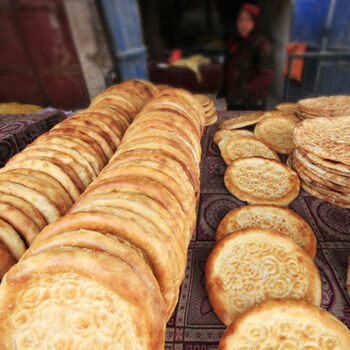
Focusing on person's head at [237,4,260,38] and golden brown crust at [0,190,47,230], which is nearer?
golden brown crust at [0,190,47,230]

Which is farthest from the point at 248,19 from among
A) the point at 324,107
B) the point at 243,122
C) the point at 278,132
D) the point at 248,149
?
the point at 248,149

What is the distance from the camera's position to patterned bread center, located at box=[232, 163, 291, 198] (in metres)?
2.88

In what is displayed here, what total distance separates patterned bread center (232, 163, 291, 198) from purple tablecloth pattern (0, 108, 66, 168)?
3242 mm

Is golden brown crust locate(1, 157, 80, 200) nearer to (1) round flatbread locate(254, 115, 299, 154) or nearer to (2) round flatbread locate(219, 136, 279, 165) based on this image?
(2) round flatbread locate(219, 136, 279, 165)

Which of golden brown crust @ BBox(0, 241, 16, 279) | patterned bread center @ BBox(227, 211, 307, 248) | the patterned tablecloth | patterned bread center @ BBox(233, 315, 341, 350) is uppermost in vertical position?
golden brown crust @ BBox(0, 241, 16, 279)

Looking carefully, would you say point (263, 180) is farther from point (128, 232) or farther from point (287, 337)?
point (128, 232)

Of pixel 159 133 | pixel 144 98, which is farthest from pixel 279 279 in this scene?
pixel 144 98

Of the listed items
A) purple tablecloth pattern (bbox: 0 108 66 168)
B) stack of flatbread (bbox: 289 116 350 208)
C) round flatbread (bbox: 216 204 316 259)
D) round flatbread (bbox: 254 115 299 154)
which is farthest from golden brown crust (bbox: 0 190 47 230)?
round flatbread (bbox: 254 115 299 154)

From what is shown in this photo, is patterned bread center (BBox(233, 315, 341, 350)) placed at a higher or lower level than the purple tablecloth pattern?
lower

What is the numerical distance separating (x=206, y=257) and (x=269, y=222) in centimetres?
71

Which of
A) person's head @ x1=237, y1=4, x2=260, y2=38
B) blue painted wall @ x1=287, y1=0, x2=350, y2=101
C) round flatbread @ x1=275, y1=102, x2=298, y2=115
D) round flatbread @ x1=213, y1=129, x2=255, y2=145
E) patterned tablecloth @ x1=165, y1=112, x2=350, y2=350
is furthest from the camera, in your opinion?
blue painted wall @ x1=287, y1=0, x2=350, y2=101

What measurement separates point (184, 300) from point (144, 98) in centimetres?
319

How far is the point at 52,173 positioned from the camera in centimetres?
228

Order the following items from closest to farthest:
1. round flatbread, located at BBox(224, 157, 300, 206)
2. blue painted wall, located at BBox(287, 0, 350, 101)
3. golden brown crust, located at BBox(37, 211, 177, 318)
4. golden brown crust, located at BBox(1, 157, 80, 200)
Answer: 1. golden brown crust, located at BBox(37, 211, 177, 318)
2. golden brown crust, located at BBox(1, 157, 80, 200)
3. round flatbread, located at BBox(224, 157, 300, 206)
4. blue painted wall, located at BBox(287, 0, 350, 101)
